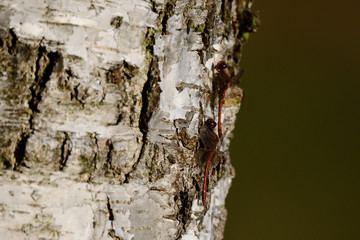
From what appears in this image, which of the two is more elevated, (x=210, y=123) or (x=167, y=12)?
(x=167, y=12)

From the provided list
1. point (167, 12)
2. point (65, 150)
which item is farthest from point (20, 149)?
point (167, 12)

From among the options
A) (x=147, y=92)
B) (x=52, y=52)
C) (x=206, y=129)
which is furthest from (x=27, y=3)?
(x=206, y=129)

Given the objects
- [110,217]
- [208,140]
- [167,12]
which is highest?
[167,12]

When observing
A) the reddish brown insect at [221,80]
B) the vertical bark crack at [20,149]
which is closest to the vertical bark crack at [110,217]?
the vertical bark crack at [20,149]

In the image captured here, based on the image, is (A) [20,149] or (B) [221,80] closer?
(A) [20,149]

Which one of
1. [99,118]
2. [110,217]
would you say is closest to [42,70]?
[99,118]

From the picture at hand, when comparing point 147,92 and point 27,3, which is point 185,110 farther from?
point 27,3

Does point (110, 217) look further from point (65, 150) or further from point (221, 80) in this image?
point (221, 80)
